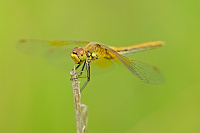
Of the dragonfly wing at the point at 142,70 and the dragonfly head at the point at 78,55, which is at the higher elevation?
the dragonfly head at the point at 78,55

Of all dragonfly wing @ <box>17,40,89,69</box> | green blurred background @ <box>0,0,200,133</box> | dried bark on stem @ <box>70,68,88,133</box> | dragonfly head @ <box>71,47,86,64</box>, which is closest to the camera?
dried bark on stem @ <box>70,68,88,133</box>

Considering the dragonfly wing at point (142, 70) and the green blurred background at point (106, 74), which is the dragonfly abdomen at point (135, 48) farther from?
the dragonfly wing at point (142, 70)

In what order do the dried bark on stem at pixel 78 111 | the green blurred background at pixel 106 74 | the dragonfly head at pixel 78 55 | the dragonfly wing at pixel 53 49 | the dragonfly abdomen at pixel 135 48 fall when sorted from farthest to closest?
the dragonfly abdomen at pixel 135 48 → the green blurred background at pixel 106 74 → the dragonfly wing at pixel 53 49 → the dragonfly head at pixel 78 55 → the dried bark on stem at pixel 78 111

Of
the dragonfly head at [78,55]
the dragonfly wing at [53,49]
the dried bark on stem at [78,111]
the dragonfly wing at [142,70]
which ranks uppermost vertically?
the dragonfly wing at [53,49]

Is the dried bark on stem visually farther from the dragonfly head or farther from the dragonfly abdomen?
the dragonfly abdomen

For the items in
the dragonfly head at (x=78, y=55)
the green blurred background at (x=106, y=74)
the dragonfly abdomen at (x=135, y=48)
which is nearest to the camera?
the dragonfly head at (x=78, y=55)

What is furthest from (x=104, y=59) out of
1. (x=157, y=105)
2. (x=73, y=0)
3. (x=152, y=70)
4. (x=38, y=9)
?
(x=73, y=0)

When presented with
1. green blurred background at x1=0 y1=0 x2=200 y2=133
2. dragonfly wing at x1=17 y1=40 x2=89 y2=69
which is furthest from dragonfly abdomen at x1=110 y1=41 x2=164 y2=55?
dragonfly wing at x1=17 y1=40 x2=89 y2=69

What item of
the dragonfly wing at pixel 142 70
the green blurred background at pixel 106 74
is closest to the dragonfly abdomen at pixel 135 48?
the green blurred background at pixel 106 74
